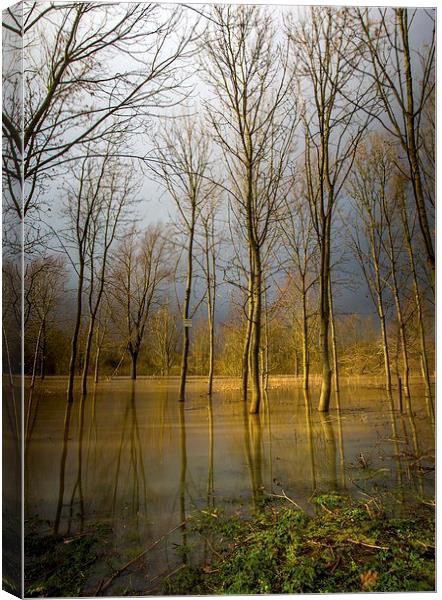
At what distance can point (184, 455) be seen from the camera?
3385 mm

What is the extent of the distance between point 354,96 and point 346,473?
254 centimetres

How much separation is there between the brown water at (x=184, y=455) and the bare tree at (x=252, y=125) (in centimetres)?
34

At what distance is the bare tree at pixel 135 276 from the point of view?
350 cm

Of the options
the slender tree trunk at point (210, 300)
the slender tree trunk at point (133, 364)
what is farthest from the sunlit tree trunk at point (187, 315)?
the slender tree trunk at point (133, 364)

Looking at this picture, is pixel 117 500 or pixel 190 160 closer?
pixel 117 500

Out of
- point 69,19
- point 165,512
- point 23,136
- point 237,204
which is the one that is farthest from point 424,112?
point 165,512

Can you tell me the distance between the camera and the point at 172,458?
3.37 m

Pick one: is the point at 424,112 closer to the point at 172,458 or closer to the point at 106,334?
the point at 106,334

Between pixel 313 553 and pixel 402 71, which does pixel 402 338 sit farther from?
pixel 402 71

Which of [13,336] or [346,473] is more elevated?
[13,336]

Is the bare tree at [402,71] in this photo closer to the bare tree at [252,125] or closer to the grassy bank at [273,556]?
the bare tree at [252,125]

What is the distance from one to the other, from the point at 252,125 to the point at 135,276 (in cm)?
131

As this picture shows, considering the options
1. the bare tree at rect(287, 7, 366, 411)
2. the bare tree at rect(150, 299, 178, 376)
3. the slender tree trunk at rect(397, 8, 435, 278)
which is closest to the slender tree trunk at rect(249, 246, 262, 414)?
the bare tree at rect(287, 7, 366, 411)

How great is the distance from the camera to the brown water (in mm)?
3234
